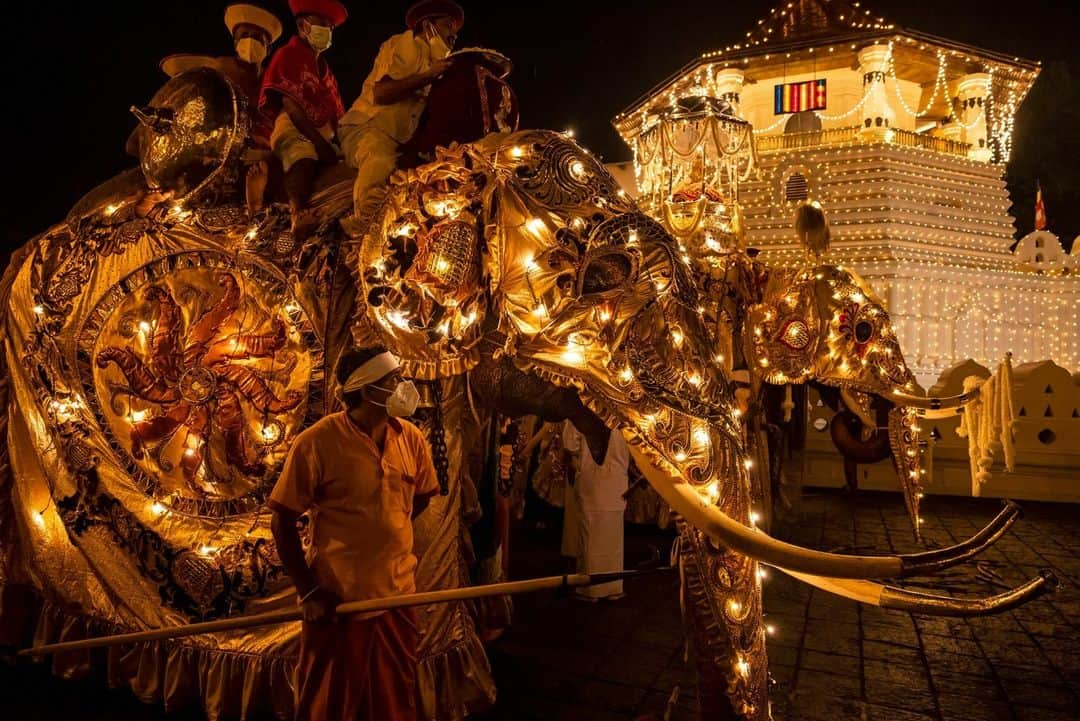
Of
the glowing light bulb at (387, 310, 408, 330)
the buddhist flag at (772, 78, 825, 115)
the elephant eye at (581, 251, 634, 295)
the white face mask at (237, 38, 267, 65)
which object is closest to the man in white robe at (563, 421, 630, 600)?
the glowing light bulb at (387, 310, 408, 330)

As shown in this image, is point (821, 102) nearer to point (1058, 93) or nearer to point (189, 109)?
point (1058, 93)

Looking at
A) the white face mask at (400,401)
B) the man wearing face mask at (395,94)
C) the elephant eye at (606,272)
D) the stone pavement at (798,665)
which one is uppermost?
the man wearing face mask at (395,94)

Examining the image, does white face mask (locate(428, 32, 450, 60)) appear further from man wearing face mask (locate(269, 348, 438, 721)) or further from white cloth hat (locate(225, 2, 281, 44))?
white cloth hat (locate(225, 2, 281, 44))

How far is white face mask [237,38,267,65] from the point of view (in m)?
5.23

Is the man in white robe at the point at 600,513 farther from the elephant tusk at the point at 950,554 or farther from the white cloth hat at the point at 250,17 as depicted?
the white cloth hat at the point at 250,17

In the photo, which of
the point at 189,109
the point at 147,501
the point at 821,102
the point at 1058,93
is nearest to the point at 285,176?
the point at 189,109

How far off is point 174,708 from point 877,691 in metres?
3.67

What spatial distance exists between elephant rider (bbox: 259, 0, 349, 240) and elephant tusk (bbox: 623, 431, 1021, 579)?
2.42 m

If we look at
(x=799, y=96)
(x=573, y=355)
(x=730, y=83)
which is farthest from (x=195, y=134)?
(x=799, y=96)

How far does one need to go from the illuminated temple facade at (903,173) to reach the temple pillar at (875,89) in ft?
0.13

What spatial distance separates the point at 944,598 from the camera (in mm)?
1998

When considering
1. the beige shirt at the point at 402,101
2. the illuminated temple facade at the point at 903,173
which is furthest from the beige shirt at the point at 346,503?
the illuminated temple facade at the point at 903,173

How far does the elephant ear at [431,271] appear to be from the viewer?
312cm

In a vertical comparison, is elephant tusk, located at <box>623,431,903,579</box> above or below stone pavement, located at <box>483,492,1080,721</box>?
above
